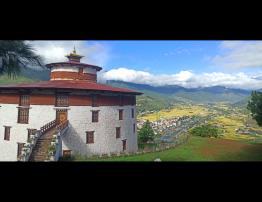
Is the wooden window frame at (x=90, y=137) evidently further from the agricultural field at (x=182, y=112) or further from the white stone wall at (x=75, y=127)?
the agricultural field at (x=182, y=112)

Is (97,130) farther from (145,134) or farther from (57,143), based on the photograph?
(145,134)

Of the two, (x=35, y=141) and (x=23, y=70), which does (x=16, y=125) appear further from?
(x=23, y=70)

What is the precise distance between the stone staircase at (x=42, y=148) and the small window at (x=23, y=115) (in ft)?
14.4

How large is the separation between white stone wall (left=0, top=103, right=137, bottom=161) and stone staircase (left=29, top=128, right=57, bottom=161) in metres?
3.23

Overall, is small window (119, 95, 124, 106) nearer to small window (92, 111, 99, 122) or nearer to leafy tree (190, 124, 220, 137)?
small window (92, 111, 99, 122)

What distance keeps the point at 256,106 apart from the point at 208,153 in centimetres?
505

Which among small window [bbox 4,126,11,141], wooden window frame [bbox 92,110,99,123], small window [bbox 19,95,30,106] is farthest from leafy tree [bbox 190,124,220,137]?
small window [bbox 4,126,11,141]

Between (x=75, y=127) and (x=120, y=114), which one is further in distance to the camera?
(x=120, y=114)

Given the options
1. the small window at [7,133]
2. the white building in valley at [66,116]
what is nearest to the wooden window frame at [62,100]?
the white building in valley at [66,116]

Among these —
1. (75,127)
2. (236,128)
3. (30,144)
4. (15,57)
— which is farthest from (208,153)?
(236,128)

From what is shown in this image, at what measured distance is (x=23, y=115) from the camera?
975 inches

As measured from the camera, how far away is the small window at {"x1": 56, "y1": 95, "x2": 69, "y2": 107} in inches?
947
